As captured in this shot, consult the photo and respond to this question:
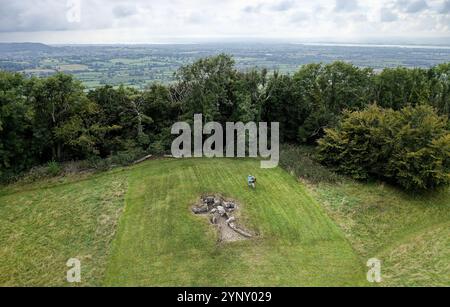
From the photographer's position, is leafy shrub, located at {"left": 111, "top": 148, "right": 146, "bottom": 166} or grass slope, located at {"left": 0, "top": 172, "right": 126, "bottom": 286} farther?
leafy shrub, located at {"left": 111, "top": 148, "right": 146, "bottom": 166}

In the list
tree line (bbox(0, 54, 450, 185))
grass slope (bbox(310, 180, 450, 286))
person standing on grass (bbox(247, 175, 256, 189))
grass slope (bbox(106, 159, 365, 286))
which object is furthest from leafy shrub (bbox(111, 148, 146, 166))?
grass slope (bbox(310, 180, 450, 286))

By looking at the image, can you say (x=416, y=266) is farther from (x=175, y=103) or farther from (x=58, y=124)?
(x=58, y=124)

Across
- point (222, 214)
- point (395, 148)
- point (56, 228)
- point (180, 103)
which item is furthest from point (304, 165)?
point (56, 228)

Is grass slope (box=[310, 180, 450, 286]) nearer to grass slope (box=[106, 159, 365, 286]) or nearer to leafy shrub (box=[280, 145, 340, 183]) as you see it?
leafy shrub (box=[280, 145, 340, 183])

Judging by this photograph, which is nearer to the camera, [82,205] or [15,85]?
[82,205]

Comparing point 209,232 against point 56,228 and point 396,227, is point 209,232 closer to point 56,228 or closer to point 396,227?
point 56,228
